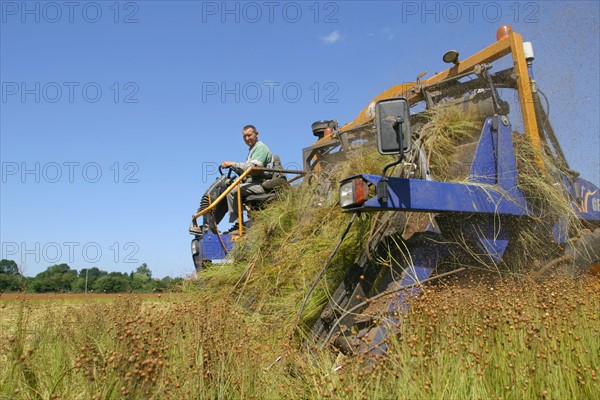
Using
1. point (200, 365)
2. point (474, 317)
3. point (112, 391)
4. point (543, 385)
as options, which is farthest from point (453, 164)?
point (112, 391)

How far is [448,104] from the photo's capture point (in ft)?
17.3

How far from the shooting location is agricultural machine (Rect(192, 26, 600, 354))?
375 centimetres

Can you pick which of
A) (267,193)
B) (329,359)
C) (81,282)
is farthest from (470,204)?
(81,282)

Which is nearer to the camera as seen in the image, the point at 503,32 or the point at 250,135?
the point at 503,32

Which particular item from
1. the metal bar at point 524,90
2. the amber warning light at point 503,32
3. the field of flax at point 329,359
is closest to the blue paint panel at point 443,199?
the field of flax at point 329,359

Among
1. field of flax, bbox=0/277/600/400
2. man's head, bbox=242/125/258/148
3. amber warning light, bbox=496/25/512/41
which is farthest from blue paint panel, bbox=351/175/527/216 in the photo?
man's head, bbox=242/125/258/148

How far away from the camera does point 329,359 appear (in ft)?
11.9

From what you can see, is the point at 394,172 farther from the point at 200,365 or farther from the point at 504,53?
the point at 200,365

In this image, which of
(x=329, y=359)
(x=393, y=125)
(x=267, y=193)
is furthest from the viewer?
(x=267, y=193)

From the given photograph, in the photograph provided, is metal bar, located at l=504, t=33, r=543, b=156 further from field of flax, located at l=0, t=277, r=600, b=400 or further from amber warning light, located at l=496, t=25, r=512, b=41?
field of flax, located at l=0, t=277, r=600, b=400

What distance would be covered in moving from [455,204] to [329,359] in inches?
58.8

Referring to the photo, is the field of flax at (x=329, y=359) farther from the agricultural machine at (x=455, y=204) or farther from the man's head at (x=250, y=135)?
the man's head at (x=250, y=135)

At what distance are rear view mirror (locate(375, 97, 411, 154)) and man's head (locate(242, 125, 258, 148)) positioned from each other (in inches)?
178

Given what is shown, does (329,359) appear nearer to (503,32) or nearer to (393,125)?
(393,125)
